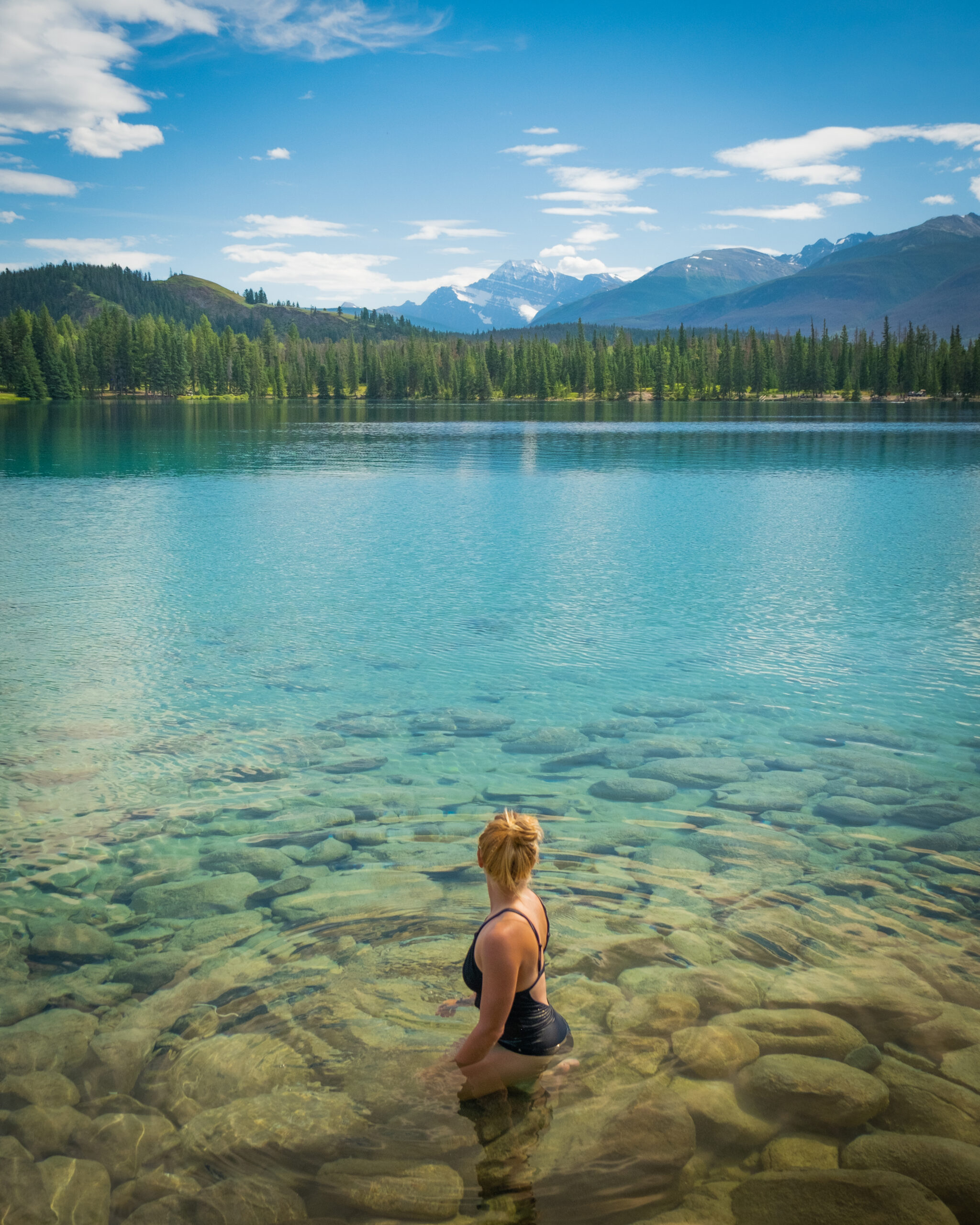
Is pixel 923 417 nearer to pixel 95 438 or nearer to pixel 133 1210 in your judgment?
pixel 95 438

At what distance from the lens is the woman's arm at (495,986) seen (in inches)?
213

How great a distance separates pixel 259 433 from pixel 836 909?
338 ft

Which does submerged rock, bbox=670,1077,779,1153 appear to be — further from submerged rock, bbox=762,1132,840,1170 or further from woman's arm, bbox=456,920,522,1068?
woman's arm, bbox=456,920,522,1068

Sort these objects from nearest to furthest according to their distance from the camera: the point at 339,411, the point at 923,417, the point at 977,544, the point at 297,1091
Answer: the point at 297,1091, the point at 977,544, the point at 923,417, the point at 339,411

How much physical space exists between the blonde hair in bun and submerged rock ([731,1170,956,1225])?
2293mm

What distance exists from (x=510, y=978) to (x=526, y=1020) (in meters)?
0.59

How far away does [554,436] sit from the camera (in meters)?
102

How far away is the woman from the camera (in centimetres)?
539

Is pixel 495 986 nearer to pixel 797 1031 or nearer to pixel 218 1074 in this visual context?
pixel 218 1074

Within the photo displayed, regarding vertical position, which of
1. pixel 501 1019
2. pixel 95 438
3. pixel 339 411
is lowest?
pixel 501 1019

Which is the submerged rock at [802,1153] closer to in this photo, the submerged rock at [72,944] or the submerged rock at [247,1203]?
the submerged rock at [247,1203]

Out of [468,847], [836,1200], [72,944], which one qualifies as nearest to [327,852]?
[468,847]

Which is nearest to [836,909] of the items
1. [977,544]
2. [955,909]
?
[955,909]

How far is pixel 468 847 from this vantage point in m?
10.2
